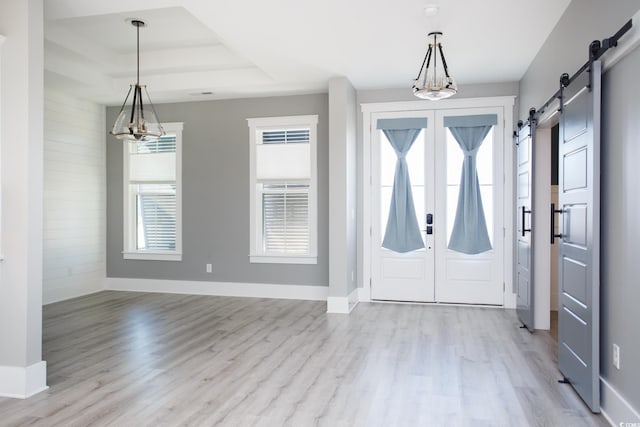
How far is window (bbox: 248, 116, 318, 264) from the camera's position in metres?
6.39

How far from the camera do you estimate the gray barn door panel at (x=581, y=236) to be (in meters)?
2.75

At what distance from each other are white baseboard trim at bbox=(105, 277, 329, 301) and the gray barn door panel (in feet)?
11.4

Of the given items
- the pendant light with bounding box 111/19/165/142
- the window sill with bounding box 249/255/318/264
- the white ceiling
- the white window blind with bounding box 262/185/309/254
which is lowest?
the window sill with bounding box 249/255/318/264

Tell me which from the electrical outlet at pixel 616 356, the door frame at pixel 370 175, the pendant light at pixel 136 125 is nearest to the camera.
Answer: the electrical outlet at pixel 616 356

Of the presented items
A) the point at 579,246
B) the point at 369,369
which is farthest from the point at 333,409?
the point at 579,246

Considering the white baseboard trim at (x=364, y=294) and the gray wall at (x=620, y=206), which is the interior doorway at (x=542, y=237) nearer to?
the gray wall at (x=620, y=206)

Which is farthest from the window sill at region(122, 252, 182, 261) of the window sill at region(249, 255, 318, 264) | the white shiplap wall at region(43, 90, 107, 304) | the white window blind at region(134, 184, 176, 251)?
Result: the window sill at region(249, 255, 318, 264)

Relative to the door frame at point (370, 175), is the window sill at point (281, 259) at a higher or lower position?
lower

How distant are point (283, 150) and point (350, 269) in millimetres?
1922

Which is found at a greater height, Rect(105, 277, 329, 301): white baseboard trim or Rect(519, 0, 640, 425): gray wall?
Rect(519, 0, 640, 425): gray wall

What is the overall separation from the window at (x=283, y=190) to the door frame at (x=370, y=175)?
2.19ft

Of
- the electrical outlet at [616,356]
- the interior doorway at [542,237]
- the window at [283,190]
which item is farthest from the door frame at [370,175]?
the electrical outlet at [616,356]

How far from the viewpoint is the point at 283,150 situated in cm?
650

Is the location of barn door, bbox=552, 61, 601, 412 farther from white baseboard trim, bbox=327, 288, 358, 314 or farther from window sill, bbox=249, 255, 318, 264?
window sill, bbox=249, 255, 318, 264
